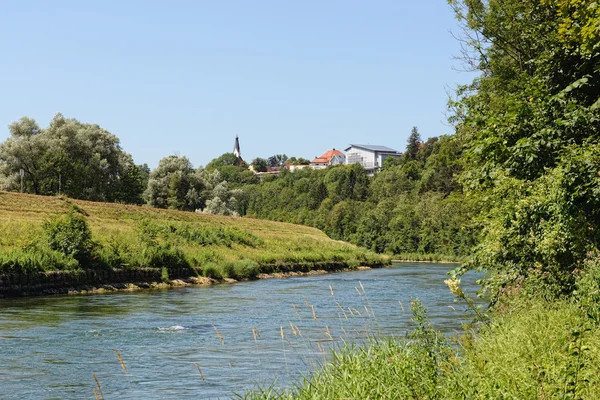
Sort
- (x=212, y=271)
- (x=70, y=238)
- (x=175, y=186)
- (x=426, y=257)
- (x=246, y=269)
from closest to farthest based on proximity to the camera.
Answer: (x=70, y=238) < (x=212, y=271) < (x=246, y=269) < (x=175, y=186) < (x=426, y=257)

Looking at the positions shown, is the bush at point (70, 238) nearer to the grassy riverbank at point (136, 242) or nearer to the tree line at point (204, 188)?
the grassy riverbank at point (136, 242)

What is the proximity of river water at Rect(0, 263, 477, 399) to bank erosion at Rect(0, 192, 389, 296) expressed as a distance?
2305 millimetres

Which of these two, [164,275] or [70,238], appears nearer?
[70,238]

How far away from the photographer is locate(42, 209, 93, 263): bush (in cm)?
3562

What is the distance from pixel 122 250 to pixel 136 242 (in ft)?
7.60

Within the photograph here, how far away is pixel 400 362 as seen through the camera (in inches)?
349

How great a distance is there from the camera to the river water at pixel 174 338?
13250 mm

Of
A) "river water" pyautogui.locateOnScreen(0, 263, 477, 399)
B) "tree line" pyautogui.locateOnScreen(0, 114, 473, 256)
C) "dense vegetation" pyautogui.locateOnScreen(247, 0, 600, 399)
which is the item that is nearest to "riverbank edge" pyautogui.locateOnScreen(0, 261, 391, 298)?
"river water" pyautogui.locateOnScreen(0, 263, 477, 399)

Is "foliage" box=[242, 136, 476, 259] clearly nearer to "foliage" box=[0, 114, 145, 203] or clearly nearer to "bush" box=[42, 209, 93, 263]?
"bush" box=[42, 209, 93, 263]

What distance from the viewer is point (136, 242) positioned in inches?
1668

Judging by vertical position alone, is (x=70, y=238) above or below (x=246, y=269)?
above

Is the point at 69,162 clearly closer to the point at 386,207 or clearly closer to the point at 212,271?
the point at 212,271

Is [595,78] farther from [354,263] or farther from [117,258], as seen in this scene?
[354,263]

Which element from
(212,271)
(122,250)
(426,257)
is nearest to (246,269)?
(212,271)
